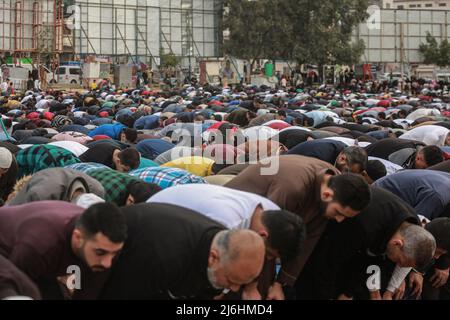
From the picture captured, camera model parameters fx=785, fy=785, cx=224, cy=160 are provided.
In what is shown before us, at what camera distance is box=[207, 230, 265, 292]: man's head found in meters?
3.55

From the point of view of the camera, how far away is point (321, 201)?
4.40 meters

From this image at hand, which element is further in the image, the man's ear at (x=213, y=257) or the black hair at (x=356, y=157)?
the black hair at (x=356, y=157)

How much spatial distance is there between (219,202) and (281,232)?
38 centimetres

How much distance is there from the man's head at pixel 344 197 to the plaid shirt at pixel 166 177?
1.42m

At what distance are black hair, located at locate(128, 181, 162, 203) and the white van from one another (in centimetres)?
3500

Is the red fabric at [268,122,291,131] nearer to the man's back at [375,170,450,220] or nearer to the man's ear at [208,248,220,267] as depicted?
the man's back at [375,170,450,220]

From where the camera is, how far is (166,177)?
5621 millimetres

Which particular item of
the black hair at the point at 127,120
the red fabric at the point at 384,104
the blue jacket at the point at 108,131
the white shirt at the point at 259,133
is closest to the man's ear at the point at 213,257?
the white shirt at the point at 259,133

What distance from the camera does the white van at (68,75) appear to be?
39.2 metres

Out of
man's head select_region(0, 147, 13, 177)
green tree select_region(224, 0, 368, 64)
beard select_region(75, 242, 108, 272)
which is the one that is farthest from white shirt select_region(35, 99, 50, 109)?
green tree select_region(224, 0, 368, 64)

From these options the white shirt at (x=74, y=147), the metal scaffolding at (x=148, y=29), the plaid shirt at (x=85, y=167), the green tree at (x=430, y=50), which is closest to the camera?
the plaid shirt at (x=85, y=167)

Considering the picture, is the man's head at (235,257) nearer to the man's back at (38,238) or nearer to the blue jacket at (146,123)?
the man's back at (38,238)

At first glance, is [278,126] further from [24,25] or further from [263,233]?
[24,25]

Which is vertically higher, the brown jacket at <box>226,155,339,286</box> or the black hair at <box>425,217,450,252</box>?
the brown jacket at <box>226,155,339,286</box>
